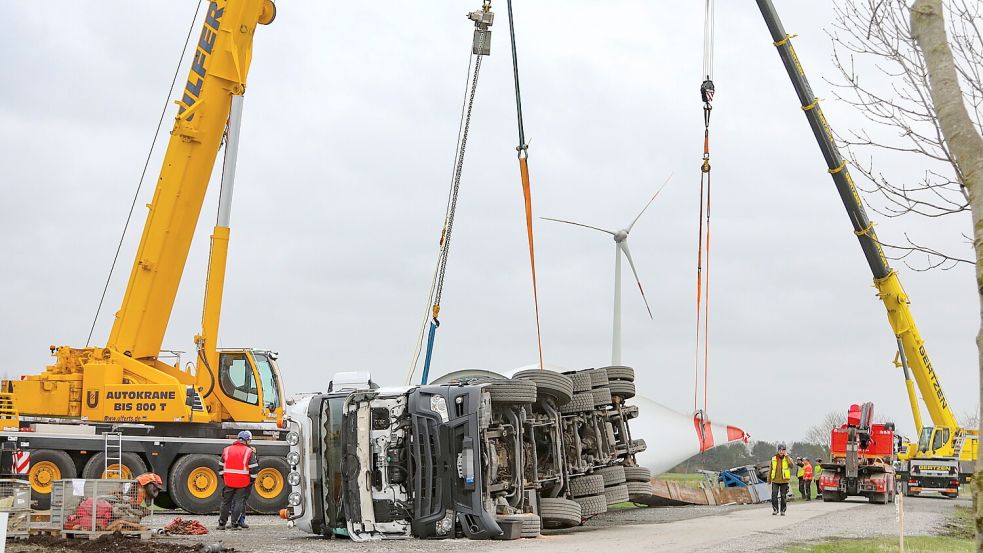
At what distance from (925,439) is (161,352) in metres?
24.5

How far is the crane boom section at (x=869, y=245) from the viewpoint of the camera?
30938mm

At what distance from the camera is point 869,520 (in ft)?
73.8

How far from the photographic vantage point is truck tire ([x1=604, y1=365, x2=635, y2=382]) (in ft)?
68.1

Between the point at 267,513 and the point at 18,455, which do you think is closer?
the point at 18,455

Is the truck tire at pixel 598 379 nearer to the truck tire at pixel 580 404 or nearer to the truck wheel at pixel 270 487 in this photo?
the truck tire at pixel 580 404

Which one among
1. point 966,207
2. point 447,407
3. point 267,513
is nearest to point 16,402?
point 267,513

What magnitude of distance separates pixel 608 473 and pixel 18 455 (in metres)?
11.5

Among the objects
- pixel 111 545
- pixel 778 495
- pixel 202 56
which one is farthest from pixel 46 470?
pixel 778 495

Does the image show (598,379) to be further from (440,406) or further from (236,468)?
(236,468)

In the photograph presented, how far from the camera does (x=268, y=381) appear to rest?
25.0 m

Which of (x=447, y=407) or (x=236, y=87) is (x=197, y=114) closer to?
(x=236, y=87)

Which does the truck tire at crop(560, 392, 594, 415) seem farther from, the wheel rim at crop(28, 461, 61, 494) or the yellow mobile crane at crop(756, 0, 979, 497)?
the yellow mobile crane at crop(756, 0, 979, 497)

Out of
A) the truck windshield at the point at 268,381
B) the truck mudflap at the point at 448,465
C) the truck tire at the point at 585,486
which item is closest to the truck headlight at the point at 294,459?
the truck mudflap at the point at 448,465

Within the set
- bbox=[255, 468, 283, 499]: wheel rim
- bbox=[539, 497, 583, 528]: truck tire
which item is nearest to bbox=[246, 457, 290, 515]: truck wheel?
bbox=[255, 468, 283, 499]: wheel rim
